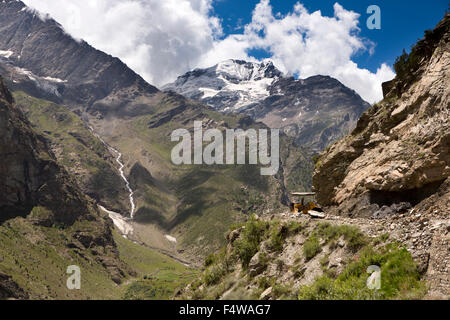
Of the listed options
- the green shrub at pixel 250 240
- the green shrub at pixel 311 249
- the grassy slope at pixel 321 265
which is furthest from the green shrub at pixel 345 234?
A: the green shrub at pixel 250 240

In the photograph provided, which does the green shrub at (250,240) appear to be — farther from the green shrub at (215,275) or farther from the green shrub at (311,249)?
the green shrub at (311,249)

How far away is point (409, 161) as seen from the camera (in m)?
23.0

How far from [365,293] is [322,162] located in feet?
68.1

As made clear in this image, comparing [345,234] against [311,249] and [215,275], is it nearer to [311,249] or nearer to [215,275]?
[311,249]

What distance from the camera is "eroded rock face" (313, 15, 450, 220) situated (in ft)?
71.2

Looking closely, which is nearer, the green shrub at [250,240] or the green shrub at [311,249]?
the green shrub at [311,249]

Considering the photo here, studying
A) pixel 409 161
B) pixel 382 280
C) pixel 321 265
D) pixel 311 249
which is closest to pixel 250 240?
pixel 311 249

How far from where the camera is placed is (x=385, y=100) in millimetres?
32344

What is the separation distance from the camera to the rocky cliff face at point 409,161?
1723cm

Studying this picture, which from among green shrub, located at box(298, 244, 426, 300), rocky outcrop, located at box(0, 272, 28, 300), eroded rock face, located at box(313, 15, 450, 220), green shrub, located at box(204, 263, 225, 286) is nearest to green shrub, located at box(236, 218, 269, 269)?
green shrub, located at box(204, 263, 225, 286)
